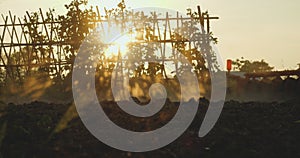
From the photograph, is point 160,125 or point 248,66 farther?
point 248,66

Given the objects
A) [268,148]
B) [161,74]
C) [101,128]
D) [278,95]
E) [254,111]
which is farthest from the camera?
[161,74]

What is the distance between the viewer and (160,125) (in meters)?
8.84

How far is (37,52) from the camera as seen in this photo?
18234 mm

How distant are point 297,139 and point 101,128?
2.99 metres

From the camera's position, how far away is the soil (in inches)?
299

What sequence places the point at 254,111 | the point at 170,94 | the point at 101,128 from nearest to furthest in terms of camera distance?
the point at 101,128 → the point at 254,111 → the point at 170,94

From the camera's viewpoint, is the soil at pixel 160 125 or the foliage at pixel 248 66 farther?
the foliage at pixel 248 66

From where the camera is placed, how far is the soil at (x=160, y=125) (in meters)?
7.61

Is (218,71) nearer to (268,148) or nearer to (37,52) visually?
(37,52)

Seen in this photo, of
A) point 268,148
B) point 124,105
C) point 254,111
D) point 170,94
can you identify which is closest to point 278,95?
point 170,94

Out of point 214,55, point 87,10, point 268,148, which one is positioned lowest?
point 268,148

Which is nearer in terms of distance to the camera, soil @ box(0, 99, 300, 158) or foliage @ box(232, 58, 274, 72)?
soil @ box(0, 99, 300, 158)

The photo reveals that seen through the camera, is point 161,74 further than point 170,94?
Yes

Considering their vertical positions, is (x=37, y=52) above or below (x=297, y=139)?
above
